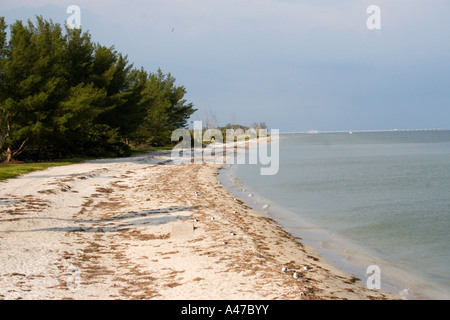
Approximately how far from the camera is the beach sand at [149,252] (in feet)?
23.6

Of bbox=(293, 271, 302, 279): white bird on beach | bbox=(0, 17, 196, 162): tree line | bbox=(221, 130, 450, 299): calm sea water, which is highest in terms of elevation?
bbox=(0, 17, 196, 162): tree line

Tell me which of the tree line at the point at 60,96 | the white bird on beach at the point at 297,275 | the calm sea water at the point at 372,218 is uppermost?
the tree line at the point at 60,96

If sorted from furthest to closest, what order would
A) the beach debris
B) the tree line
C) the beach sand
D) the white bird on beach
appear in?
the tree line, the beach debris, the white bird on beach, the beach sand

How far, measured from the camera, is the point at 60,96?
30781mm

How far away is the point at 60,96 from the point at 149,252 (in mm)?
23838

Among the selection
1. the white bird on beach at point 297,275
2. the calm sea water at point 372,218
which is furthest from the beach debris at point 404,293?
the white bird on beach at point 297,275

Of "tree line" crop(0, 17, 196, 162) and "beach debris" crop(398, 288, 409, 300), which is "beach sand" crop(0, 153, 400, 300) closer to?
"beach debris" crop(398, 288, 409, 300)

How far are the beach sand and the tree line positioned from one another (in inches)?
247

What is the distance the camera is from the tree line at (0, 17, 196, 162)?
28391mm

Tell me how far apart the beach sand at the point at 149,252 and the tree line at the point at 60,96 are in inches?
247

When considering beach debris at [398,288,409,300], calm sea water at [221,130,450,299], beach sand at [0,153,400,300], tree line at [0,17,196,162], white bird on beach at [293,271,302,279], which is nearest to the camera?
beach sand at [0,153,400,300]

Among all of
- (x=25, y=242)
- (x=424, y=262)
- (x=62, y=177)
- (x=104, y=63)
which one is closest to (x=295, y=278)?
(x=424, y=262)

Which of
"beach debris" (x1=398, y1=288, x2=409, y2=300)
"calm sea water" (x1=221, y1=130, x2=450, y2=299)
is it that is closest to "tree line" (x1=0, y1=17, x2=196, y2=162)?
"calm sea water" (x1=221, y1=130, x2=450, y2=299)

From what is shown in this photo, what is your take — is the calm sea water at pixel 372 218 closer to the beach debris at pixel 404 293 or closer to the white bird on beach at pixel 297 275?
the beach debris at pixel 404 293
